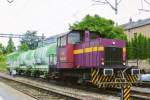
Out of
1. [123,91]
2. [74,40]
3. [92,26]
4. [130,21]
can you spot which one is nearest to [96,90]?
[74,40]

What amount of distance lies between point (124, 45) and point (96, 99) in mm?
5859

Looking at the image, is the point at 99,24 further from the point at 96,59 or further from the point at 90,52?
the point at 96,59

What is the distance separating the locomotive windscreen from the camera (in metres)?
22.3

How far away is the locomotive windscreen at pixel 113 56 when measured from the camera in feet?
73.2

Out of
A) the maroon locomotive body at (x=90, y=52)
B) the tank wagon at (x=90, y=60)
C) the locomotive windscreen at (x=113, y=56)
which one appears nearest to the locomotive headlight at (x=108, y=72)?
the tank wagon at (x=90, y=60)

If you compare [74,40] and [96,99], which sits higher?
[74,40]

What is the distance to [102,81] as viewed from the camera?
2159 cm

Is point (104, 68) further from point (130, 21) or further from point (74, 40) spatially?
point (130, 21)

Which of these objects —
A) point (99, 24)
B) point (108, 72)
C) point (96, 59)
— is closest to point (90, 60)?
point (96, 59)

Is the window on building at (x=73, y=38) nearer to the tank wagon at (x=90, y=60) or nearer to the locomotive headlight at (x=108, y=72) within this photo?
the tank wagon at (x=90, y=60)

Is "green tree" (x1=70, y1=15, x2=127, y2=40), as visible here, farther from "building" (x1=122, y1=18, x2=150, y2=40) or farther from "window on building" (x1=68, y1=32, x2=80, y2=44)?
"window on building" (x1=68, y1=32, x2=80, y2=44)

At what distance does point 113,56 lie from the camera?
22.5 m

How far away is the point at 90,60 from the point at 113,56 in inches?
54.6

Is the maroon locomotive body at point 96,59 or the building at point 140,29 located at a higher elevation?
the building at point 140,29
